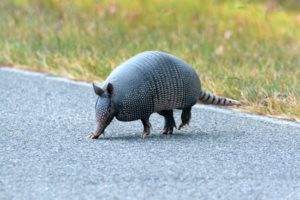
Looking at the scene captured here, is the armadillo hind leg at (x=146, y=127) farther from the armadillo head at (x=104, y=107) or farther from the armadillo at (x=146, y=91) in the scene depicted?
the armadillo head at (x=104, y=107)

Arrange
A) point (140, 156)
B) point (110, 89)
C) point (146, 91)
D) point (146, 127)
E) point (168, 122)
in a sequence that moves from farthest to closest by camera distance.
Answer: point (168, 122), point (146, 127), point (146, 91), point (110, 89), point (140, 156)

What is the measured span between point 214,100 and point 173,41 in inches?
119

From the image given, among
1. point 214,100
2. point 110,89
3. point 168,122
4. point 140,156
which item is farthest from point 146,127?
point 214,100

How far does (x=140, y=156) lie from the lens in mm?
6387

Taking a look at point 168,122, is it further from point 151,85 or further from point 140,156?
point 140,156

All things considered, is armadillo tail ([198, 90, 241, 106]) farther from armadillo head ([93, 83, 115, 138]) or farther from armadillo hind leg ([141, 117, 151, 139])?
armadillo head ([93, 83, 115, 138])

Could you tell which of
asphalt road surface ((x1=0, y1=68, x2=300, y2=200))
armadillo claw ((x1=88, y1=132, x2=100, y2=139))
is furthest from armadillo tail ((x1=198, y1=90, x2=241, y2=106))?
armadillo claw ((x1=88, y1=132, x2=100, y2=139))

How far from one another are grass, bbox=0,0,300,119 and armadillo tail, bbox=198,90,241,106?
0.20m

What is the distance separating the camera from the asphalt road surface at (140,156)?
554cm

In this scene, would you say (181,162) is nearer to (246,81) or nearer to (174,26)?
(246,81)

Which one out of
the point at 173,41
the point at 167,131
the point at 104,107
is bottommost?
the point at 173,41

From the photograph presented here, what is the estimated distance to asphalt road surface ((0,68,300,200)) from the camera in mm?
5539

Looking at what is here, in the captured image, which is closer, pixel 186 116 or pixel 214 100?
pixel 186 116

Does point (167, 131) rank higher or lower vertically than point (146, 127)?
lower
